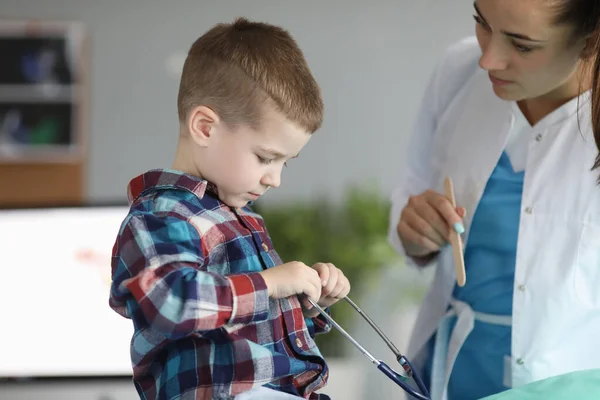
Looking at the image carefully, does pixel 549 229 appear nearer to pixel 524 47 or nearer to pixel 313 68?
pixel 524 47

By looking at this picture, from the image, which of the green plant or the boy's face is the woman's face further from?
the green plant

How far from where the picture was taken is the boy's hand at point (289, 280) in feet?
3.16

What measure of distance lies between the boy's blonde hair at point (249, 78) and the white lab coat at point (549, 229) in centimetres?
52

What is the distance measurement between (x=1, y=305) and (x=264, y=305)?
1587 mm

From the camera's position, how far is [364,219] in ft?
10.9

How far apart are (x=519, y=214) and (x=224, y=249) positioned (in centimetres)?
63

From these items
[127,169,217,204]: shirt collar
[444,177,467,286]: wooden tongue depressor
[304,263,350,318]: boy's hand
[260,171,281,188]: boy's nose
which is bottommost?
[444,177,467,286]: wooden tongue depressor

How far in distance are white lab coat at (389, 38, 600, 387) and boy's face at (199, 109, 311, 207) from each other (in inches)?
21.6

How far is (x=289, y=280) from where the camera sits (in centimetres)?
97

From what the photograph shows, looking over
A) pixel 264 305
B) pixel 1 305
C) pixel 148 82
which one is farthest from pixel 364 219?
pixel 264 305

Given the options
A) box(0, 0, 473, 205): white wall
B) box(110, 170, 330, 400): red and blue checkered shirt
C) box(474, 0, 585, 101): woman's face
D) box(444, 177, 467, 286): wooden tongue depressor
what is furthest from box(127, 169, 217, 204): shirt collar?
box(0, 0, 473, 205): white wall

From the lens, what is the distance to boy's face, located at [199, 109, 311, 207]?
1.00m

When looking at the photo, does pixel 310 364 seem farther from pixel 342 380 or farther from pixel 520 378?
pixel 342 380

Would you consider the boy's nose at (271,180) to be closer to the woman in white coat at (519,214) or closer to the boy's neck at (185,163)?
the boy's neck at (185,163)
